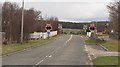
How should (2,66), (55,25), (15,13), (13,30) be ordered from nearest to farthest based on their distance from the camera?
(2,66), (13,30), (15,13), (55,25)

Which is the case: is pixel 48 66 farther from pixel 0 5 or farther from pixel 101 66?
pixel 0 5

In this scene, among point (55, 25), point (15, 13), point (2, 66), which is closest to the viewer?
point (2, 66)

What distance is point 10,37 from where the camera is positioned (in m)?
57.5

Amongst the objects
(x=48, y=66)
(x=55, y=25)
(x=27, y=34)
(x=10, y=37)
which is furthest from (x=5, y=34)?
(x=55, y=25)

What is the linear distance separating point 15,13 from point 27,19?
2.83m

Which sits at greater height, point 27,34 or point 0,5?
point 0,5

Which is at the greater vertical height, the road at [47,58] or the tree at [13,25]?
the tree at [13,25]

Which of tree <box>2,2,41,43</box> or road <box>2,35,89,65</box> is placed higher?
tree <box>2,2,41,43</box>

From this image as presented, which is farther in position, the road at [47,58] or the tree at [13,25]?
the tree at [13,25]

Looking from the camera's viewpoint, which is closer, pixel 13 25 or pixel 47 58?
pixel 47 58

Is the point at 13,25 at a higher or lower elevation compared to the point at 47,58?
higher

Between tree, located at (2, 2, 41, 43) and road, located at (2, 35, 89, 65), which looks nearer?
road, located at (2, 35, 89, 65)

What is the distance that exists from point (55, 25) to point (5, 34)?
87.9 meters

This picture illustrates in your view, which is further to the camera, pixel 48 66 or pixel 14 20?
pixel 14 20
